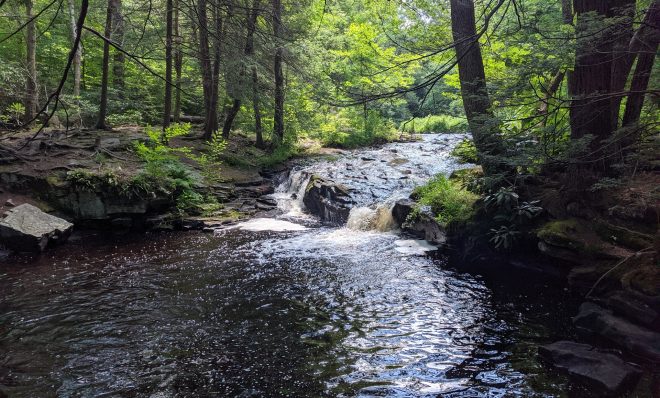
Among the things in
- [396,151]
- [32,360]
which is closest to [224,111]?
[396,151]

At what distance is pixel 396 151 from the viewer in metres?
18.7

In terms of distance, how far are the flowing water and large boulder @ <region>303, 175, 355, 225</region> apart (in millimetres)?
2397

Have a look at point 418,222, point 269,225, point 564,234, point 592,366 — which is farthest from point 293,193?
point 592,366

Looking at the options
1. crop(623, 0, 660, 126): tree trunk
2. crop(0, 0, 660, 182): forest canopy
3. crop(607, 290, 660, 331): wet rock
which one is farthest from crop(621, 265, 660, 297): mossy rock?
crop(623, 0, 660, 126): tree trunk

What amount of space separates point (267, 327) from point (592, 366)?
12.5 feet

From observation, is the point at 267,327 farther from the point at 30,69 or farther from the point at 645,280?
the point at 30,69

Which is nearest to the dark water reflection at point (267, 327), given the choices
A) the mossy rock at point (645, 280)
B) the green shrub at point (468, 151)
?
the mossy rock at point (645, 280)

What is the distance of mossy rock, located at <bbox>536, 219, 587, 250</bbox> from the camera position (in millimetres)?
6290

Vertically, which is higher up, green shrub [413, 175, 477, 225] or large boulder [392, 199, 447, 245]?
green shrub [413, 175, 477, 225]

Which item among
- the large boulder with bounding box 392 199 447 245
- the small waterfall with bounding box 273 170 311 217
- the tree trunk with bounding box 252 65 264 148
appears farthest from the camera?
the tree trunk with bounding box 252 65 264 148

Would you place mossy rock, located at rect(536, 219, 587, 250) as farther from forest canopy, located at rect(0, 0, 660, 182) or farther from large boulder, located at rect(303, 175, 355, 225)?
large boulder, located at rect(303, 175, 355, 225)

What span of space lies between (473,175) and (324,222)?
4418 millimetres

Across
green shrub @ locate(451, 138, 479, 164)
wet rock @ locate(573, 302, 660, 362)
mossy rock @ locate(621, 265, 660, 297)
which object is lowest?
wet rock @ locate(573, 302, 660, 362)

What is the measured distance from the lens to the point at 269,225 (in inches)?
449
